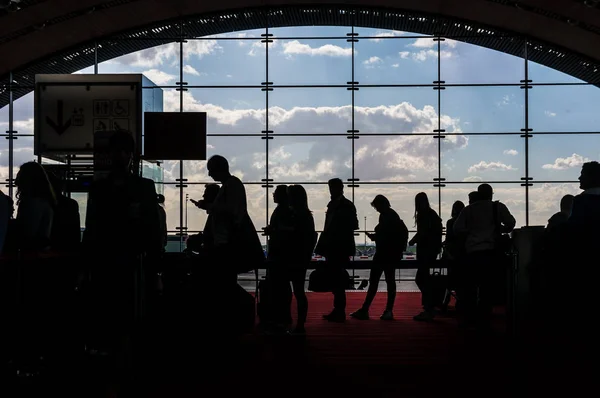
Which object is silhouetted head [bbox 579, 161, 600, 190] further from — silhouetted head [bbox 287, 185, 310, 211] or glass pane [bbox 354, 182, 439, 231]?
glass pane [bbox 354, 182, 439, 231]

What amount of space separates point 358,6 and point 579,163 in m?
5.50

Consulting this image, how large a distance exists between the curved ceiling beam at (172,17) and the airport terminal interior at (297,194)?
61mm

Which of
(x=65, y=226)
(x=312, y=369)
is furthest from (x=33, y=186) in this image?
(x=312, y=369)

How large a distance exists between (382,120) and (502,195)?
2.83m

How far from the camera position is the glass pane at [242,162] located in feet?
45.6

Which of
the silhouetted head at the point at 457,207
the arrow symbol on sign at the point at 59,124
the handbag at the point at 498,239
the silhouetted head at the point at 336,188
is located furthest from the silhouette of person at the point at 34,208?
→ the silhouetted head at the point at 457,207

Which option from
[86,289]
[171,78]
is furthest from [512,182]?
[86,289]

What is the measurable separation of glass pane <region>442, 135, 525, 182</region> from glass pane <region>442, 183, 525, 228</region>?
0.14 meters

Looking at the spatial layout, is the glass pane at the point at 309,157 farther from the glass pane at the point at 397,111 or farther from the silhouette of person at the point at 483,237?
the silhouette of person at the point at 483,237

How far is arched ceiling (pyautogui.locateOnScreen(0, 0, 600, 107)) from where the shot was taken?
13.2 metres

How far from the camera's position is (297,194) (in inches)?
260

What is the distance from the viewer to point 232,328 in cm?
527

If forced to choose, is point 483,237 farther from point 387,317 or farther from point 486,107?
point 486,107

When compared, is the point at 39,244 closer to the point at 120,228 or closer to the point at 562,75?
the point at 120,228
